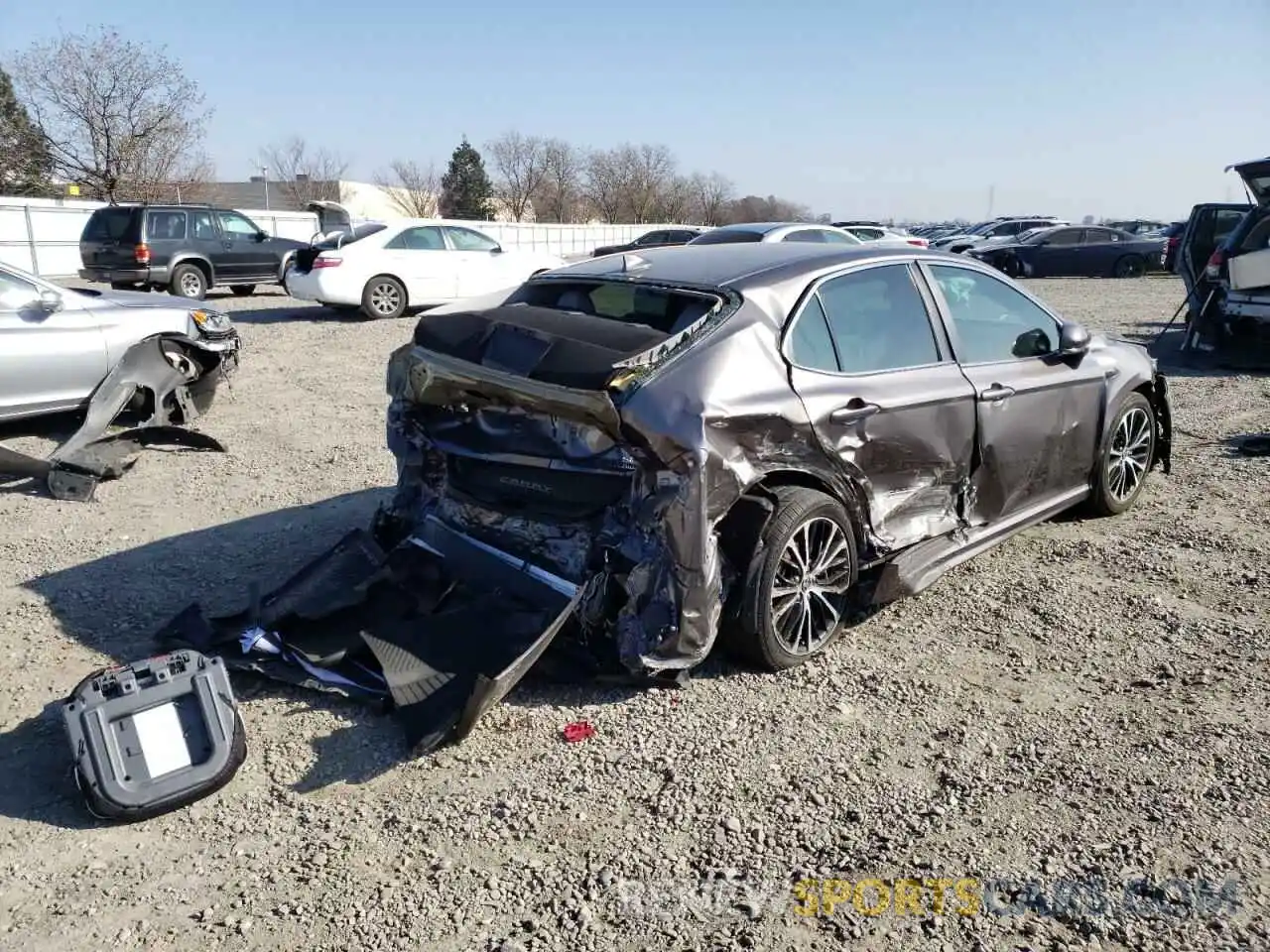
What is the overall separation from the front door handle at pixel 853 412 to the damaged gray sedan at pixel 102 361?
535cm

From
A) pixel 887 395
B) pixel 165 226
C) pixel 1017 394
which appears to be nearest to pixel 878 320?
pixel 887 395

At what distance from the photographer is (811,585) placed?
4.02 m

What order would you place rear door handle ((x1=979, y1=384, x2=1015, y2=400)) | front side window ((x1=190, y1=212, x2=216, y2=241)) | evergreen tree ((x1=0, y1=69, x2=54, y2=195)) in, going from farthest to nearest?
1. evergreen tree ((x1=0, y1=69, x2=54, y2=195))
2. front side window ((x1=190, y1=212, x2=216, y2=241))
3. rear door handle ((x1=979, y1=384, x2=1015, y2=400))

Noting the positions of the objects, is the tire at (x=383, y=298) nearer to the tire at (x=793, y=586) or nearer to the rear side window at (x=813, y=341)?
the rear side window at (x=813, y=341)

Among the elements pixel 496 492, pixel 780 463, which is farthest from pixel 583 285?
pixel 780 463

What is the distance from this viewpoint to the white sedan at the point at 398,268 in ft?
48.7

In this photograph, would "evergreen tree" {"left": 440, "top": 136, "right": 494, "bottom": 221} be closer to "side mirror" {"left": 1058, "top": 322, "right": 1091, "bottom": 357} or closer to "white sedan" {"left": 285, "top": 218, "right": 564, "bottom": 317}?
"white sedan" {"left": 285, "top": 218, "right": 564, "bottom": 317}

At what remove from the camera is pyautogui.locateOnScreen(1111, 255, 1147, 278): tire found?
26219mm

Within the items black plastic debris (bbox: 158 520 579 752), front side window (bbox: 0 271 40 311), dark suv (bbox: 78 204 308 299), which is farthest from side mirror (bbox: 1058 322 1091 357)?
dark suv (bbox: 78 204 308 299)

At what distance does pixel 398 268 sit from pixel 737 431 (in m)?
12.8

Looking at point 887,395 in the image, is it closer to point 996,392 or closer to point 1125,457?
point 996,392

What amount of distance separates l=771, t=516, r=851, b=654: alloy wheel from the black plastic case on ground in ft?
6.88

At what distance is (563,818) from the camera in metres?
3.11

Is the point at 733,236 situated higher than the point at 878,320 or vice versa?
the point at 733,236
